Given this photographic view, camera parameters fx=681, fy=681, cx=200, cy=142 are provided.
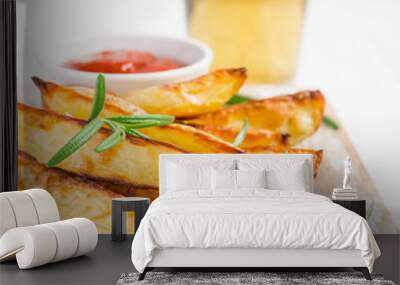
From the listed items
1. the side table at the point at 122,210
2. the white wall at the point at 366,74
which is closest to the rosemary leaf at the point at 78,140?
the side table at the point at 122,210

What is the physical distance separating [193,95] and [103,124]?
1082 mm

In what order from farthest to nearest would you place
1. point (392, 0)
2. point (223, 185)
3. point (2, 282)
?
point (392, 0) < point (223, 185) < point (2, 282)

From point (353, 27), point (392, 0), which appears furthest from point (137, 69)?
point (392, 0)

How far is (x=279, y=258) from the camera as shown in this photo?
17.0 feet

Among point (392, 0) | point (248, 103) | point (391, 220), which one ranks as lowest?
point (391, 220)

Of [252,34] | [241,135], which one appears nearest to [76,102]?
[241,135]

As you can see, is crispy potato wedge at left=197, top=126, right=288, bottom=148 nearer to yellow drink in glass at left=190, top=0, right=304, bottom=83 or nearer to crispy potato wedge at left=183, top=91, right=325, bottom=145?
crispy potato wedge at left=183, top=91, right=325, bottom=145

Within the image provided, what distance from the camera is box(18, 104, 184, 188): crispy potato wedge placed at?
7734 millimetres

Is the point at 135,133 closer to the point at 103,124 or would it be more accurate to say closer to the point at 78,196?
the point at 103,124

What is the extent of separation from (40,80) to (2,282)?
335cm

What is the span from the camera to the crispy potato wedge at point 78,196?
25.6ft

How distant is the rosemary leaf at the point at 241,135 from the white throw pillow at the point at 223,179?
871 mm

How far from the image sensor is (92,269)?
18.5 ft

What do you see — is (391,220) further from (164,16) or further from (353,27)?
(164,16)
